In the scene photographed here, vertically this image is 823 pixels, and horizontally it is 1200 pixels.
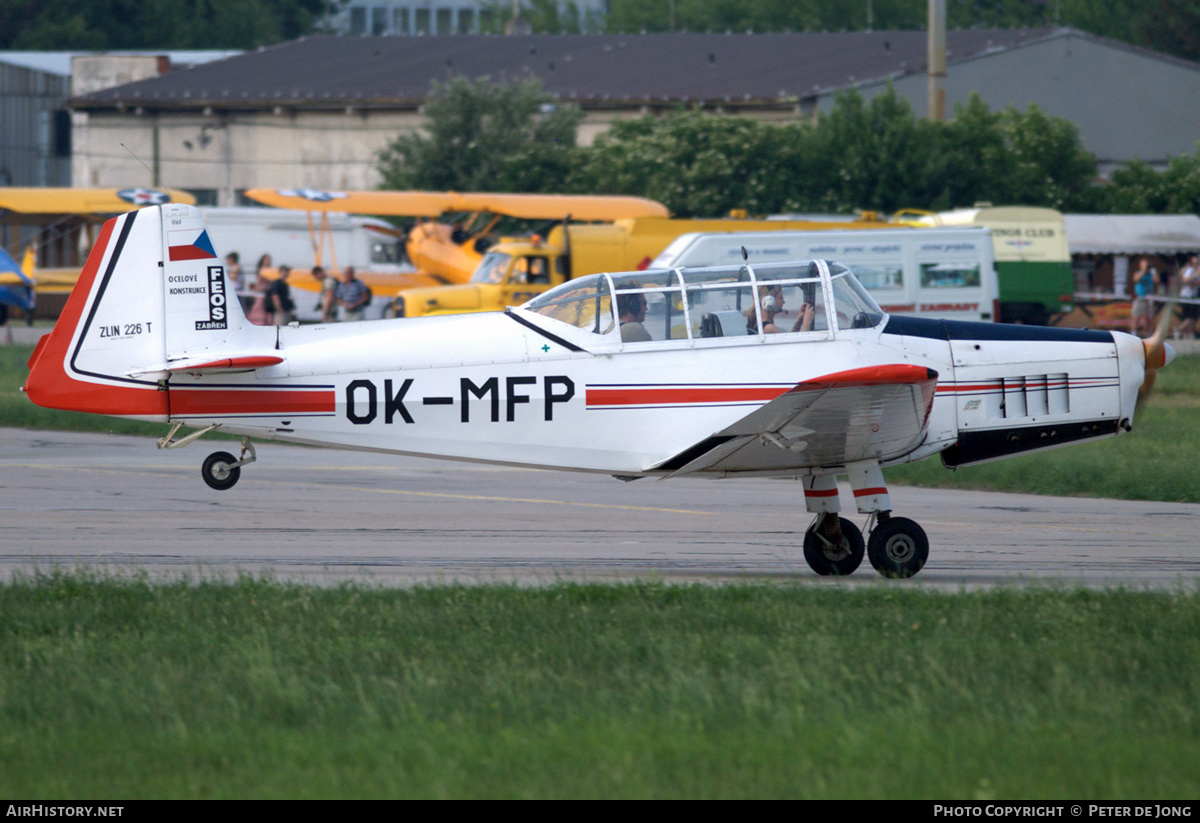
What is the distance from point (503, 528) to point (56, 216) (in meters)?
30.5

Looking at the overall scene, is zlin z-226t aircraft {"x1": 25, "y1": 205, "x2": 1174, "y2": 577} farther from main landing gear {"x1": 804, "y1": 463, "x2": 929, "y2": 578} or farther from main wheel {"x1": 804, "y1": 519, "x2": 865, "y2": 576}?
main wheel {"x1": 804, "y1": 519, "x2": 865, "y2": 576}

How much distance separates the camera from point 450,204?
32375 mm

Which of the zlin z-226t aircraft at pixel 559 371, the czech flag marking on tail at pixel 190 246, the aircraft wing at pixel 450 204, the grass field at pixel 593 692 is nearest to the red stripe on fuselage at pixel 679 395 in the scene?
the zlin z-226t aircraft at pixel 559 371

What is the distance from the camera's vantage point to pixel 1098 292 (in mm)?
33875

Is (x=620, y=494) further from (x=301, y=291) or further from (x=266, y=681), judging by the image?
(x=301, y=291)

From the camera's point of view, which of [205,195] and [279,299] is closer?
[279,299]

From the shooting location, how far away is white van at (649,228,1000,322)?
24.8 m

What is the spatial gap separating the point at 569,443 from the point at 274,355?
2088mm

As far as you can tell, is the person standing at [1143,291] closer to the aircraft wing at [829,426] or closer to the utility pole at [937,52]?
the utility pole at [937,52]

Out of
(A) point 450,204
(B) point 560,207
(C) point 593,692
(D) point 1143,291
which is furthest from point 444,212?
(C) point 593,692

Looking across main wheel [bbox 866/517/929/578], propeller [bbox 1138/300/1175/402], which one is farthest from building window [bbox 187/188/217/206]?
propeller [bbox 1138/300/1175/402]

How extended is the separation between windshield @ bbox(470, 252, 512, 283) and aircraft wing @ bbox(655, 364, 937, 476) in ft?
62.3

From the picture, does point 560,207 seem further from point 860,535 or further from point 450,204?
point 860,535

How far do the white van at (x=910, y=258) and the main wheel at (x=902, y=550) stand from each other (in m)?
15.8
